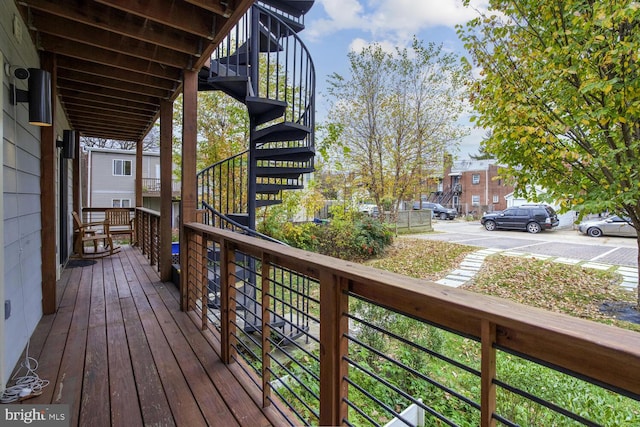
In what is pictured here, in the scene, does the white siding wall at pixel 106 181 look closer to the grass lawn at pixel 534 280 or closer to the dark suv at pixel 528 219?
the grass lawn at pixel 534 280

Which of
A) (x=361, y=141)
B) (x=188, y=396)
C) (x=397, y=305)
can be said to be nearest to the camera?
(x=397, y=305)

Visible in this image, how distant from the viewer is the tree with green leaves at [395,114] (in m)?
9.59

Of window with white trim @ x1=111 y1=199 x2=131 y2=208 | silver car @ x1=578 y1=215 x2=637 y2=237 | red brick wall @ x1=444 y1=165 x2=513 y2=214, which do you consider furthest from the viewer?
red brick wall @ x1=444 y1=165 x2=513 y2=214

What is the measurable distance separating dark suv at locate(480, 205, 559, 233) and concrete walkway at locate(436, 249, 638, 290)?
532 centimetres

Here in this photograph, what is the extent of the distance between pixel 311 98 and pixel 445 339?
137 inches

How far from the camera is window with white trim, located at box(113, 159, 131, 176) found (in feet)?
44.1

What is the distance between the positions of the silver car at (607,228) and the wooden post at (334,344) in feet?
45.2

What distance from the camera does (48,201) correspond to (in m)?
2.65

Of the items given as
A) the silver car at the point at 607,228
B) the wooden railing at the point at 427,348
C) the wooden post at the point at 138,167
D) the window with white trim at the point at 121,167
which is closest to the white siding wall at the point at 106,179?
the window with white trim at the point at 121,167

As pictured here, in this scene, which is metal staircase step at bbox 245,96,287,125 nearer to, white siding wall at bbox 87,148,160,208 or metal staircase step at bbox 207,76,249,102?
metal staircase step at bbox 207,76,249,102

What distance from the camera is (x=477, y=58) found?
5078 millimetres

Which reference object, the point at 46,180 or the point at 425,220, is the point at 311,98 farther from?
the point at 425,220

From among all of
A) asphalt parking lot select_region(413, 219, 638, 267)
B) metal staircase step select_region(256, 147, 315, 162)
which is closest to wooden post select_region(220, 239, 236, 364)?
metal staircase step select_region(256, 147, 315, 162)

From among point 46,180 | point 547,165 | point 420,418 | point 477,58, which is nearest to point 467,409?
point 420,418
